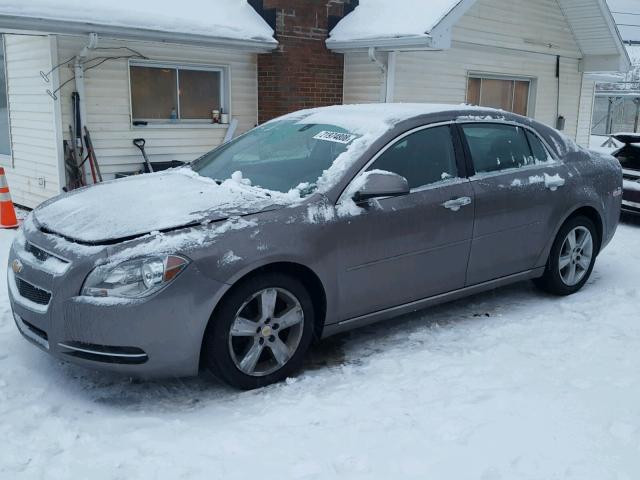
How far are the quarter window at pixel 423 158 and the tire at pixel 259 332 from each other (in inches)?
42.2

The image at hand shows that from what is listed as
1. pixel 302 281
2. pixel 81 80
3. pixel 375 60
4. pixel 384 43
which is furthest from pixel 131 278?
pixel 375 60

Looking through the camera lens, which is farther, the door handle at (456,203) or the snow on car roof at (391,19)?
the snow on car roof at (391,19)

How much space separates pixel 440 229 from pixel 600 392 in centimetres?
144

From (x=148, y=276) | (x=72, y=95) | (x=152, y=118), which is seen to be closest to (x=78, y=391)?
(x=148, y=276)

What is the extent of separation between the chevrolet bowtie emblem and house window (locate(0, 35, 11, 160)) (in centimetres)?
690

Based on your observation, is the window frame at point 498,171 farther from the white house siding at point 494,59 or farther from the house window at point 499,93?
the house window at point 499,93

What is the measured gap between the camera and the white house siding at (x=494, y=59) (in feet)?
36.5

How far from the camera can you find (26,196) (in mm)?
9625

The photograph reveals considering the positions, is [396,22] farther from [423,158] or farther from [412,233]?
[412,233]

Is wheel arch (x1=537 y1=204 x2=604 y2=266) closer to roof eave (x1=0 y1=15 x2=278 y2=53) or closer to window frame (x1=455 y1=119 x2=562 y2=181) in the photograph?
window frame (x1=455 y1=119 x2=562 y2=181)

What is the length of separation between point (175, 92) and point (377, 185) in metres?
6.68

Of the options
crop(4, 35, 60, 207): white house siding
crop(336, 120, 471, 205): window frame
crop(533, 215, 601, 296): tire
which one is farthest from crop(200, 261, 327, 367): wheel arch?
crop(4, 35, 60, 207): white house siding

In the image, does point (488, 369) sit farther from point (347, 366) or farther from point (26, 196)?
point (26, 196)

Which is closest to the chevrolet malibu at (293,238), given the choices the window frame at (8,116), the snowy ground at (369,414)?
the snowy ground at (369,414)
